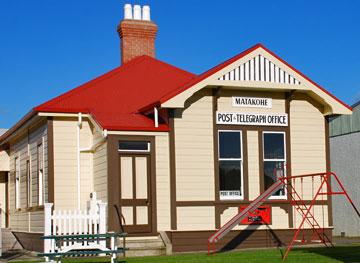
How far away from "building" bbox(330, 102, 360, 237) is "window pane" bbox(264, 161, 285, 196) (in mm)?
8818

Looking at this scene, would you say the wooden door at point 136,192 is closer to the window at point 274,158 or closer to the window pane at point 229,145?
the window pane at point 229,145

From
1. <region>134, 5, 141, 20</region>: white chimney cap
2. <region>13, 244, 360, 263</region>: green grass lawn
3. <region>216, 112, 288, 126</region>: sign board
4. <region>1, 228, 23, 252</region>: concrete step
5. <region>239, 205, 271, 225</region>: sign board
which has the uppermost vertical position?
<region>134, 5, 141, 20</region>: white chimney cap

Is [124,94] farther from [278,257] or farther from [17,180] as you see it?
[278,257]

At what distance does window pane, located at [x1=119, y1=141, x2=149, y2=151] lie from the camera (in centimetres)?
1992

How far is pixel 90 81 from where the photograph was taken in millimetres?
24062

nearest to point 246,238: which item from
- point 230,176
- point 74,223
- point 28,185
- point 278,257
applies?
point 230,176

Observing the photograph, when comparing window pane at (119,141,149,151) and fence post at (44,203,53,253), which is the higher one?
window pane at (119,141,149,151)

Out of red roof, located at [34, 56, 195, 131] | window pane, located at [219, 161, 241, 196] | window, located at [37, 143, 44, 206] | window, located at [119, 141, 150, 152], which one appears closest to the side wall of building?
red roof, located at [34, 56, 195, 131]

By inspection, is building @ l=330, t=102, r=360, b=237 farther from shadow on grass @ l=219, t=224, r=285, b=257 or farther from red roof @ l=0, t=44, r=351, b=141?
shadow on grass @ l=219, t=224, r=285, b=257

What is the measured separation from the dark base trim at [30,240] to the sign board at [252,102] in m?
7.21

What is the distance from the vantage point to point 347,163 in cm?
3053

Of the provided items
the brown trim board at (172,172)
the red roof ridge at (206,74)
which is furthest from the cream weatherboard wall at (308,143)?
the brown trim board at (172,172)

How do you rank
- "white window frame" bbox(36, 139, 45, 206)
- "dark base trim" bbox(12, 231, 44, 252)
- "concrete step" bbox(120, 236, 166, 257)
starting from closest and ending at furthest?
1. "concrete step" bbox(120, 236, 166, 257)
2. "dark base trim" bbox(12, 231, 44, 252)
3. "white window frame" bbox(36, 139, 45, 206)

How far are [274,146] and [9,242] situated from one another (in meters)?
11.1
